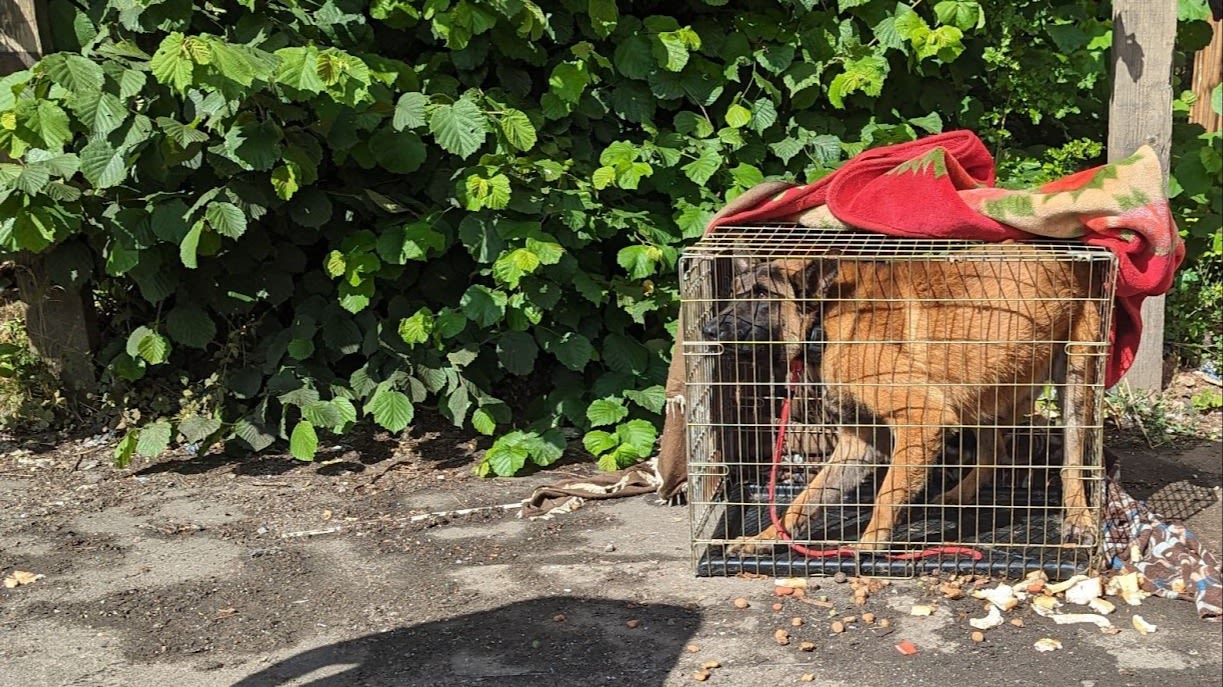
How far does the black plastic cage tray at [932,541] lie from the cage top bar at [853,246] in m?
0.73

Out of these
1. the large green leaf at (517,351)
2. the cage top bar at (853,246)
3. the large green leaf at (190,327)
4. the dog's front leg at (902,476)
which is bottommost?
the dog's front leg at (902,476)

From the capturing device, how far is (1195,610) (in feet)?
11.8

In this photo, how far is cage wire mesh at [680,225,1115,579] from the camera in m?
3.77

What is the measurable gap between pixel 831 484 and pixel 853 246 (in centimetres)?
82

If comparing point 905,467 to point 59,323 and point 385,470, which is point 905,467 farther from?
point 59,323

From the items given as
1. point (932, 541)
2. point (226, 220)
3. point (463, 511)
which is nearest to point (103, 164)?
point (226, 220)

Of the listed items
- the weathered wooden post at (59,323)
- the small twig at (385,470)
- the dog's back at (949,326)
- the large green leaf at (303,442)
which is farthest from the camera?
the weathered wooden post at (59,323)

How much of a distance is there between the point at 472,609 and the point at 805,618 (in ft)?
3.29

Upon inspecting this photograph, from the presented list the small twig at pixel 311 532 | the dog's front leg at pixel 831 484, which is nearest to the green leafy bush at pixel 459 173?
the small twig at pixel 311 532

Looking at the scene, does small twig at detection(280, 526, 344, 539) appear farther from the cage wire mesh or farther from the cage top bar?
the cage top bar

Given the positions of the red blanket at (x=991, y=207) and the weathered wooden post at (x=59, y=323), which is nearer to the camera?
the red blanket at (x=991, y=207)

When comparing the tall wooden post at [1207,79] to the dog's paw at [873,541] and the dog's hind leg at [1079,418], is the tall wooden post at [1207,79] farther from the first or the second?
the dog's paw at [873,541]

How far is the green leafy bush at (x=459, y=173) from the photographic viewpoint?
4.63 m

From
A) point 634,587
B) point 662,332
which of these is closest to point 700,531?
point 634,587
